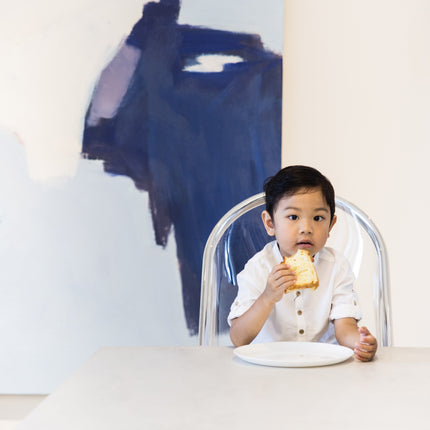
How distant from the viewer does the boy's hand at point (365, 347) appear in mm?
819

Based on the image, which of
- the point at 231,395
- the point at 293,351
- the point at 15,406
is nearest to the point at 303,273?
the point at 293,351

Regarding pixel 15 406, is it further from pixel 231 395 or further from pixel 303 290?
pixel 231 395

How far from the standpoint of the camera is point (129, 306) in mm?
1854

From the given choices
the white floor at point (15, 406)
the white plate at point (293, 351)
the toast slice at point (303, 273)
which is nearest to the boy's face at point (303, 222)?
the toast slice at point (303, 273)

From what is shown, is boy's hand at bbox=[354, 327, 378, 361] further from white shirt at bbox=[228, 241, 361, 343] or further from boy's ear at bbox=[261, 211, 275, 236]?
boy's ear at bbox=[261, 211, 275, 236]

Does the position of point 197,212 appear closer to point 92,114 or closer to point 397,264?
point 92,114

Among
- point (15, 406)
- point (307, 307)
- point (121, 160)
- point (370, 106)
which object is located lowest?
point (15, 406)

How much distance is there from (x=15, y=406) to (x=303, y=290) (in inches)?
46.3

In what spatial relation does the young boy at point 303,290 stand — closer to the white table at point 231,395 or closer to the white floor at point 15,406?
the white table at point 231,395

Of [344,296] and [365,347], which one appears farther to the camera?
[344,296]

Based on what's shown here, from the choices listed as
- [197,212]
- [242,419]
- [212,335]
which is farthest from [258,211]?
[242,419]

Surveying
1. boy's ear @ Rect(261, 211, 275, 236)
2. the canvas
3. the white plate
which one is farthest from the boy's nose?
the canvas

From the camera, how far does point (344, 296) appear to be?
117cm

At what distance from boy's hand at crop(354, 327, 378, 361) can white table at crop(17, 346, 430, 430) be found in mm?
15
